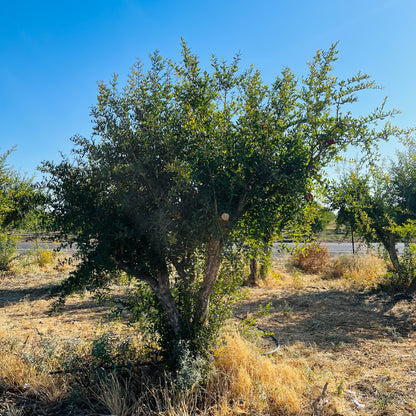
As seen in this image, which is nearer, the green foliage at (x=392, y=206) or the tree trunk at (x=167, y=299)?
the tree trunk at (x=167, y=299)

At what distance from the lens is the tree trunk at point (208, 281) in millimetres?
4344

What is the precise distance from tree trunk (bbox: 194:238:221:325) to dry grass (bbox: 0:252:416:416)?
1.68ft

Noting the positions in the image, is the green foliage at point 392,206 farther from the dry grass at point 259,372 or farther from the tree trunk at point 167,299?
the tree trunk at point 167,299

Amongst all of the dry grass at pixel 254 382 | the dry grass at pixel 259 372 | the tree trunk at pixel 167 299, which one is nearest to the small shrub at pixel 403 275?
the dry grass at pixel 259 372

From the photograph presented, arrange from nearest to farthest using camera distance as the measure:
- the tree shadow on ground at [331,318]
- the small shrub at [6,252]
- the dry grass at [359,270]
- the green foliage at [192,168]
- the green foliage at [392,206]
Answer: the green foliage at [192,168] → the tree shadow on ground at [331,318] → the green foliage at [392,206] → the dry grass at [359,270] → the small shrub at [6,252]

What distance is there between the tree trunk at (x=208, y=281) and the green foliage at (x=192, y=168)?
2cm

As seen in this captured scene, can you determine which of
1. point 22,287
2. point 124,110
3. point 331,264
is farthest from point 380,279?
point 22,287

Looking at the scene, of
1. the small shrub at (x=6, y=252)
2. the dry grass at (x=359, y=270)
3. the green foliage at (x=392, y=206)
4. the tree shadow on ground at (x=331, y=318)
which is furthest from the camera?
the small shrub at (x=6, y=252)

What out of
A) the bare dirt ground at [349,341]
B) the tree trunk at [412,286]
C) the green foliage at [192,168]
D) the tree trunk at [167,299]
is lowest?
the bare dirt ground at [349,341]

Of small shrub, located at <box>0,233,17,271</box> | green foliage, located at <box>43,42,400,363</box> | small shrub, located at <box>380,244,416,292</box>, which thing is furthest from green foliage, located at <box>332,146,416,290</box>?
small shrub, located at <box>0,233,17,271</box>

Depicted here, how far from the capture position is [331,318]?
804 centimetres

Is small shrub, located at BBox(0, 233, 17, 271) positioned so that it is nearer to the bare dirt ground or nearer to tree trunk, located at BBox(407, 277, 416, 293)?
the bare dirt ground

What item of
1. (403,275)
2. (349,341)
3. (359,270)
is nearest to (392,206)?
(403,275)

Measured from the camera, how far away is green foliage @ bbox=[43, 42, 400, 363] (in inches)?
155
